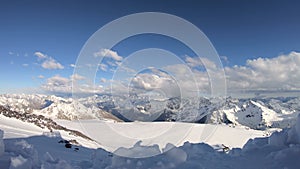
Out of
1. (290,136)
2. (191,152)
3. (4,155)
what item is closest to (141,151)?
(191,152)

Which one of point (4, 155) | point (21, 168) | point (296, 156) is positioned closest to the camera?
point (21, 168)

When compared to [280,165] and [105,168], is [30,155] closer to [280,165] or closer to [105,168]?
[105,168]

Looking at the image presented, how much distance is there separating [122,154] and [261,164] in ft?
17.7

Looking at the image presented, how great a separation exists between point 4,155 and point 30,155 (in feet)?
2.80

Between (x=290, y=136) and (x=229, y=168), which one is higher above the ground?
(x=290, y=136)

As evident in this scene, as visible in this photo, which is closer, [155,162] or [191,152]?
[155,162]

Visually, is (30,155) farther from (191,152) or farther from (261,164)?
(261,164)

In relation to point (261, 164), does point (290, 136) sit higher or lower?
higher

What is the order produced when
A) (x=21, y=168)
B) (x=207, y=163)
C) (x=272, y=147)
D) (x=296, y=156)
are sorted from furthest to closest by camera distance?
1. (x=272, y=147)
2. (x=207, y=163)
3. (x=296, y=156)
4. (x=21, y=168)

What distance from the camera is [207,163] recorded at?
10.4 m

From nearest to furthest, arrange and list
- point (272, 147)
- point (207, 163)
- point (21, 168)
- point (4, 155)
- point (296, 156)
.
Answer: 1. point (21, 168)
2. point (4, 155)
3. point (296, 156)
4. point (207, 163)
5. point (272, 147)

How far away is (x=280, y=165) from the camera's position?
30.0ft

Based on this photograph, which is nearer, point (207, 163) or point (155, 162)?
point (155, 162)

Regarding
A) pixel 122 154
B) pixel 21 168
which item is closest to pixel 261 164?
pixel 122 154
